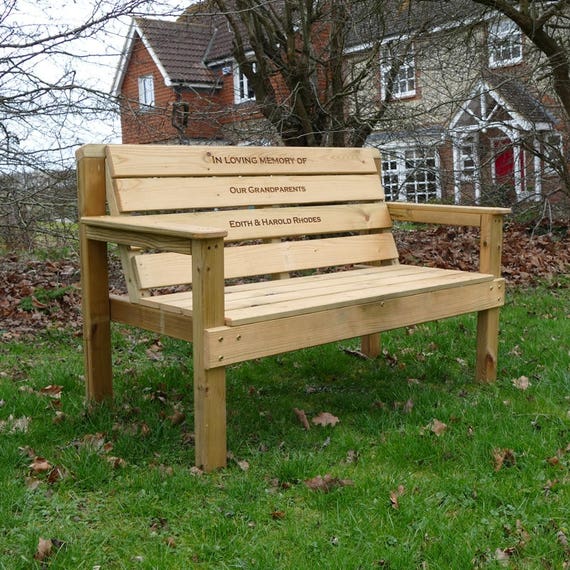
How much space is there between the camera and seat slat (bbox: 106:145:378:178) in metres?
3.79

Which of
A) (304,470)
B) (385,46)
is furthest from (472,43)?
(304,470)

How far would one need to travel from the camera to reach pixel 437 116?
9547mm

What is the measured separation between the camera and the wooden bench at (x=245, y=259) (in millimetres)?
3217

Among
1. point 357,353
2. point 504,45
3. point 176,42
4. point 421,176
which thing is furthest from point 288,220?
point 504,45

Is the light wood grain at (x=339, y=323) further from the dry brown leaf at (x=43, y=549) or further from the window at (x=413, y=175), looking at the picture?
the window at (x=413, y=175)

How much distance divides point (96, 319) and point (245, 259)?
2.65 feet

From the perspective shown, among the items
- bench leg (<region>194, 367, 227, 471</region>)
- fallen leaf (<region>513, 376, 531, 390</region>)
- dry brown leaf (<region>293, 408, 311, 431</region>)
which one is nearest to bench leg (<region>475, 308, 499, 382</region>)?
fallen leaf (<region>513, 376, 531, 390</region>)

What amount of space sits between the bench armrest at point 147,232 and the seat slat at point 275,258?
0.18 metres

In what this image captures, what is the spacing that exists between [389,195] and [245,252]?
6.63 m

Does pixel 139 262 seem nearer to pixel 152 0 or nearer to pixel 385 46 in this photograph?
pixel 152 0

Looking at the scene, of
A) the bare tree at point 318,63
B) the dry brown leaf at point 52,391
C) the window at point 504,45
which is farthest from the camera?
the window at point 504,45

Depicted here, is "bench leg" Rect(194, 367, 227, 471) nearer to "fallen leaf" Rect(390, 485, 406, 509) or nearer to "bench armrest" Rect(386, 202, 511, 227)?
"fallen leaf" Rect(390, 485, 406, 509)

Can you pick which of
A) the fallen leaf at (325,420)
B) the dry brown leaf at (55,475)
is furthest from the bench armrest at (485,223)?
the dry brown leaf at (55,475)

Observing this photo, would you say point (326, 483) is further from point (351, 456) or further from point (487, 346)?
point (487, 346)
